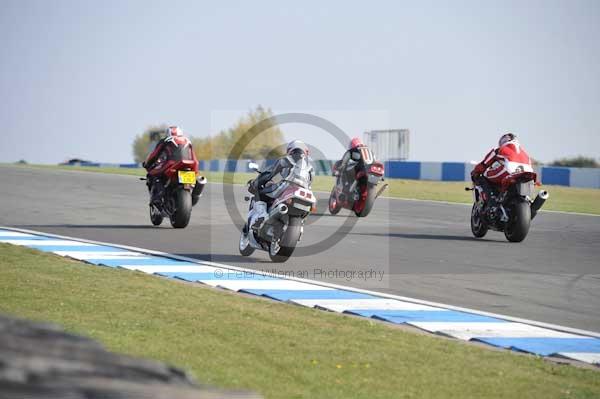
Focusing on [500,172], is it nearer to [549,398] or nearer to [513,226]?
[513,226]

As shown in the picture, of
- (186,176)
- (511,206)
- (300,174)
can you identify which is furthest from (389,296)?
(186,176)

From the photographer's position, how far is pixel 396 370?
6656 millimetres

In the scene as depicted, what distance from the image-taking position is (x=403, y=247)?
49.3 feet

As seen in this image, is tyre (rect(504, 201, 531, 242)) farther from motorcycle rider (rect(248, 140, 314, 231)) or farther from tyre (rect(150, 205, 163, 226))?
tyre (rect(150, 205, 163, 226))

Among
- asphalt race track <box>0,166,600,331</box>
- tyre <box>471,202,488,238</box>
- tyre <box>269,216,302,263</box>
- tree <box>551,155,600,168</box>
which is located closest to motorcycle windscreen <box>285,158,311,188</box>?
tyre <box>269,216,302,263</box>

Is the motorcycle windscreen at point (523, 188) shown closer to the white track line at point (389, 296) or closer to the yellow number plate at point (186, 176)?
the yellow number plate at point (186, 176)

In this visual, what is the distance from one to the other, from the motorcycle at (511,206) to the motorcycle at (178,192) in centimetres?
493

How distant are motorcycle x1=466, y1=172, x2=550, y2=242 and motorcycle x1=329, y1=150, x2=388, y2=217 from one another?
3334 mm

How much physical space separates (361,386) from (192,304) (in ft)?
10.5

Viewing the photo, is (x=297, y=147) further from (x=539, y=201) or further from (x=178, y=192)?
(x=539, y=201)

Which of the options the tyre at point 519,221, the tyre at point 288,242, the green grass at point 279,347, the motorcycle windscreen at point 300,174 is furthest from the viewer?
the tyre at point 519,221

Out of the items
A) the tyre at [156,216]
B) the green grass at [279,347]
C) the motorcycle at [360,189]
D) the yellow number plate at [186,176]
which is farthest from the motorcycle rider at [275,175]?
the motorcycle at [360,189]

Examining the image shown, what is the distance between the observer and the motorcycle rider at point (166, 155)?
1619 centimetres

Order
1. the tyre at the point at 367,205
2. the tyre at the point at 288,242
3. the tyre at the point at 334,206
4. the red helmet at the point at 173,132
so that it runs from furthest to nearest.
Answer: the tyre at the point at 334,206, the tyre at the point at 367,205, the red helmet at the point at 173,132, the tyre at the point at 288,242
